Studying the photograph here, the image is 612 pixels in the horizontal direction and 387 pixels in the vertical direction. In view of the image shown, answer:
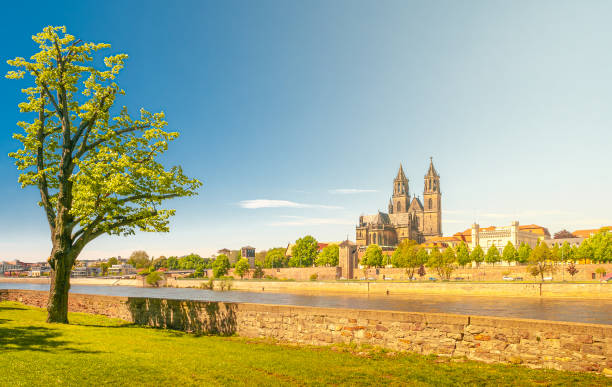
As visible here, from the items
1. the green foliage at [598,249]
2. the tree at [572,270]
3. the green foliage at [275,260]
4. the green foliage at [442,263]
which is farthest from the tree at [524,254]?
the green foliage at [275,260]

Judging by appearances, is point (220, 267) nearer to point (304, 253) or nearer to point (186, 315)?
point (304, 253)

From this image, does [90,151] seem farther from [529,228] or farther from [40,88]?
[529,228]

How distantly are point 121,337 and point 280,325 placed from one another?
5520 mm

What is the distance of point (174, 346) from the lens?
14039 mm

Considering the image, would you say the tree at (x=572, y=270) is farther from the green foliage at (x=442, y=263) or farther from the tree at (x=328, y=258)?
the tree at (x=328, y=258)

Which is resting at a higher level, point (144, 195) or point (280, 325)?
point (144, 195)

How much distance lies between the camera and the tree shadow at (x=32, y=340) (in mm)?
12586

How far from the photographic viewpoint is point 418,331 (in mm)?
12453

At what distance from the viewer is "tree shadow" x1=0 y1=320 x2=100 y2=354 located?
41.3 ft

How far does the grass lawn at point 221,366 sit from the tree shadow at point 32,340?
3 centimetres

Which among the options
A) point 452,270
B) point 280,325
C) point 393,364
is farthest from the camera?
point 452,270

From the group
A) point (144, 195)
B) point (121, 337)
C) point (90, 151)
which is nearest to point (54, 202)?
point (90, 151)

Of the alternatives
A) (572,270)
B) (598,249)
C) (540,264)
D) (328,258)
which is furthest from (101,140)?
(328,258)

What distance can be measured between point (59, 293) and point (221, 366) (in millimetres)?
11993
